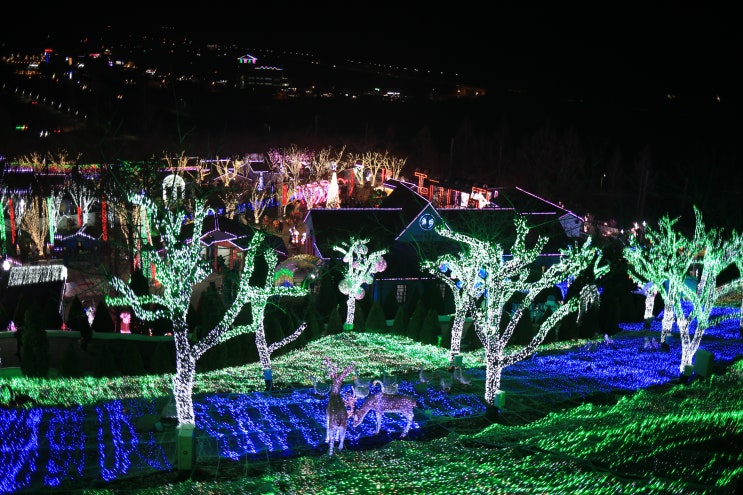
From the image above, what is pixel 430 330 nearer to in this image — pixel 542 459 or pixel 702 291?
pixel 702 291

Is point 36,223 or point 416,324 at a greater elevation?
point 36,223

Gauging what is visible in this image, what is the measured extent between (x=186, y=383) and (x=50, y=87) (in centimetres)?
7127

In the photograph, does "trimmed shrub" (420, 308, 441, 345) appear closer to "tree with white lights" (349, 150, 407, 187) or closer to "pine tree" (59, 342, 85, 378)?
"pine tree" (59, 342, 85, 378)

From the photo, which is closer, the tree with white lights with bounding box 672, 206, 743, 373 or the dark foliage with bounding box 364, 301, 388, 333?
the tree with white lights with bounding box 672, 206, 743, 373

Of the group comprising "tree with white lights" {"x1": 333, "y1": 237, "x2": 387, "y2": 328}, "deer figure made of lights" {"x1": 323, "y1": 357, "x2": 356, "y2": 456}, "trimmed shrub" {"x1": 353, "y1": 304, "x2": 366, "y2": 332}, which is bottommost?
"trimmed shrub" {"x1": 353, "y1": 304, "x2": 366, "y2": 332}

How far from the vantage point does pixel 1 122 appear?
45.4m

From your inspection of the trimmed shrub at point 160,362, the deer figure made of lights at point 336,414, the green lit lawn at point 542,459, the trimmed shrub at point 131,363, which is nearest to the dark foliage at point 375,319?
the trimmed shrub at point 160,362

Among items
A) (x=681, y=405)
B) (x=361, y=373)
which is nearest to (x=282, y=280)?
(x=361, y=373)

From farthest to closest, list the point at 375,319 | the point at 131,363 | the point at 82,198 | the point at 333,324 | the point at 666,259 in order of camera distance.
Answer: the point at 82,198, the point at 375,319, the point at 333,324, the point at 666,259, the point at 131,363

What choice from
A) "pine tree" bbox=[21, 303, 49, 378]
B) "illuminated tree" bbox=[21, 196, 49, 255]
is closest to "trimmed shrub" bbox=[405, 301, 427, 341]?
"pine tree" bbox=[21, 303, 49, 378]

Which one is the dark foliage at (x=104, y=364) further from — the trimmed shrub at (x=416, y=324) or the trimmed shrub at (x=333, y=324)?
the trimmed shrub at (x=416, y=324)

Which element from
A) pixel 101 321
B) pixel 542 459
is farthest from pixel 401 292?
pixel 542 459

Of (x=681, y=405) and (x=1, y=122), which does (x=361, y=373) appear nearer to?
(x=681, y=405)

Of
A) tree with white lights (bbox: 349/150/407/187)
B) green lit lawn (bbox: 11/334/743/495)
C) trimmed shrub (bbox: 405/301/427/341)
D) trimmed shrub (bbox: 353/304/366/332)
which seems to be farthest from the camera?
tree with white lights (bbox: 349/150/407/187)
